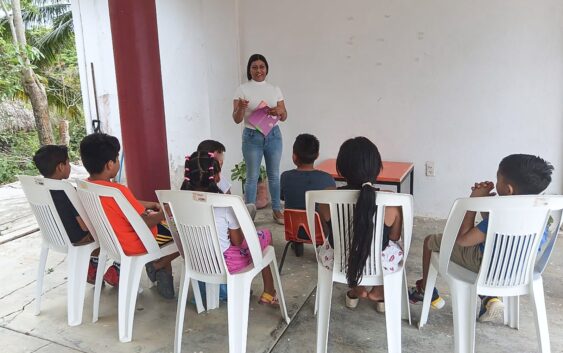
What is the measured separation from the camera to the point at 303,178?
283cm

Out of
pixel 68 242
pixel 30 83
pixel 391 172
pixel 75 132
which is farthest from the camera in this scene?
pixel 75 132

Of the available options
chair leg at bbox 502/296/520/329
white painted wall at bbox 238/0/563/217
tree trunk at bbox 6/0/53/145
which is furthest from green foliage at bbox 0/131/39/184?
chair leg at bbox 502/296/520/329

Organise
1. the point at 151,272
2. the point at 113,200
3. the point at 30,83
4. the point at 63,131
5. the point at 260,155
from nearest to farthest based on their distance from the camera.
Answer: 1. the point at 113,200
2. the point at 151,272
3. the point at 260,155
4. the point at 30,83
5. the point at 63,131

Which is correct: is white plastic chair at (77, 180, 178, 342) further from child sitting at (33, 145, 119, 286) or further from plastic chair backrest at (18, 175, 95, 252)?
child sitting at (33, 145, 119, 286)

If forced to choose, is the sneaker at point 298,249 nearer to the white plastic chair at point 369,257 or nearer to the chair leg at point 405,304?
the chair leg at point 405,304

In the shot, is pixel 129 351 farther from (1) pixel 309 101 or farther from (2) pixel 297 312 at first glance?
(1) pixel 309 101

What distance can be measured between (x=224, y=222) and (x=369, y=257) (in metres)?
0.69

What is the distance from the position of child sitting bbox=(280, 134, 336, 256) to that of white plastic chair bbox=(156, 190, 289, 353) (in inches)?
30.5

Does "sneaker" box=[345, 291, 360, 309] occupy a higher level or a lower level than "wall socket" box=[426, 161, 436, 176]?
lower

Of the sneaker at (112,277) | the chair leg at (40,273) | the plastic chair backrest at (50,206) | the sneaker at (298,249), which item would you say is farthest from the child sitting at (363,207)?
the chair leg at (40,273)

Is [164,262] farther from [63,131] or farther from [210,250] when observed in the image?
[63,131]

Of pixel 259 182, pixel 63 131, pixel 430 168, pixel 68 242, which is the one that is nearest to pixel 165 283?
pixel 68 242

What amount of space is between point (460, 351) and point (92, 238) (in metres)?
2.03

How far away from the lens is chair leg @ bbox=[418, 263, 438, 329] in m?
2.21
